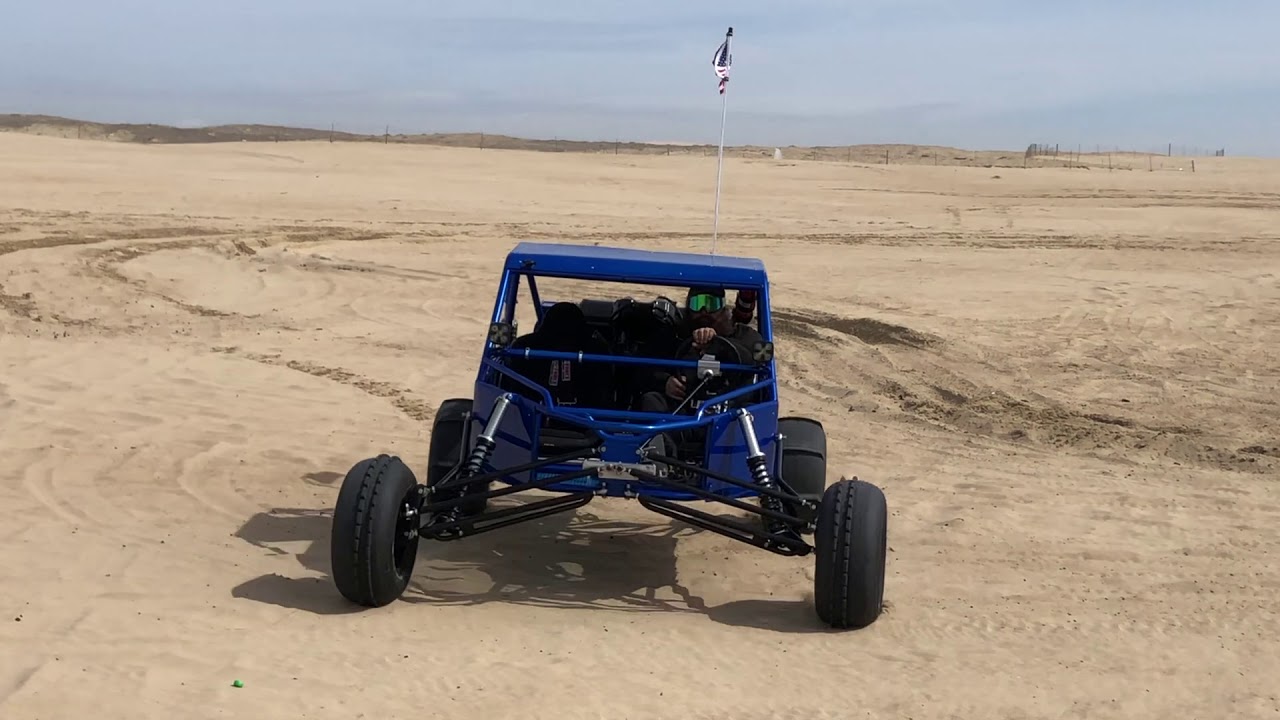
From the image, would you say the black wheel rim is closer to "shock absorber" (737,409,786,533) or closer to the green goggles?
"shock absorber" (737,409,786,533)

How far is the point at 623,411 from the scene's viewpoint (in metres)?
7.49

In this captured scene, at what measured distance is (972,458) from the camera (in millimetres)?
10977

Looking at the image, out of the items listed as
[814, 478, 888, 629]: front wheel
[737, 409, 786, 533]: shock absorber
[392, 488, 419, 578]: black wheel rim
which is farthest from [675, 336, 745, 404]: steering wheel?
[392, 488, 419, 578]: black wheel rim

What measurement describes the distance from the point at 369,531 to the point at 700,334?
2.34 metres

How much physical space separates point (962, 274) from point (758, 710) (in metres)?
16.5

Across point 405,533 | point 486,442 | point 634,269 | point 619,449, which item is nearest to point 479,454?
point 486,442

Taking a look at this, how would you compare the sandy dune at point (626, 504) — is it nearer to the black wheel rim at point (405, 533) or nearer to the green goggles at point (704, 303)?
the black wheel rim at point (405, 533)

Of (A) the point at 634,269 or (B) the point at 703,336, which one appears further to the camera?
(B) the point at 703,336

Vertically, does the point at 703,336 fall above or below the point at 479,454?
above

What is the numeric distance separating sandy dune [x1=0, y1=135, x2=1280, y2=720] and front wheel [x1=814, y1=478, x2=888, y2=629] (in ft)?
0.47

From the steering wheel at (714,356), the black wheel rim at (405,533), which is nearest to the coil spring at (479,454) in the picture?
the black wheel rim at (405,533)

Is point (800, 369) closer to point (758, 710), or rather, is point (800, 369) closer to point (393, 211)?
point (758, 710)

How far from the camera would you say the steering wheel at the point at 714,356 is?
26.2 feet

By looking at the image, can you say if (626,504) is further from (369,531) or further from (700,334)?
(369,531)
